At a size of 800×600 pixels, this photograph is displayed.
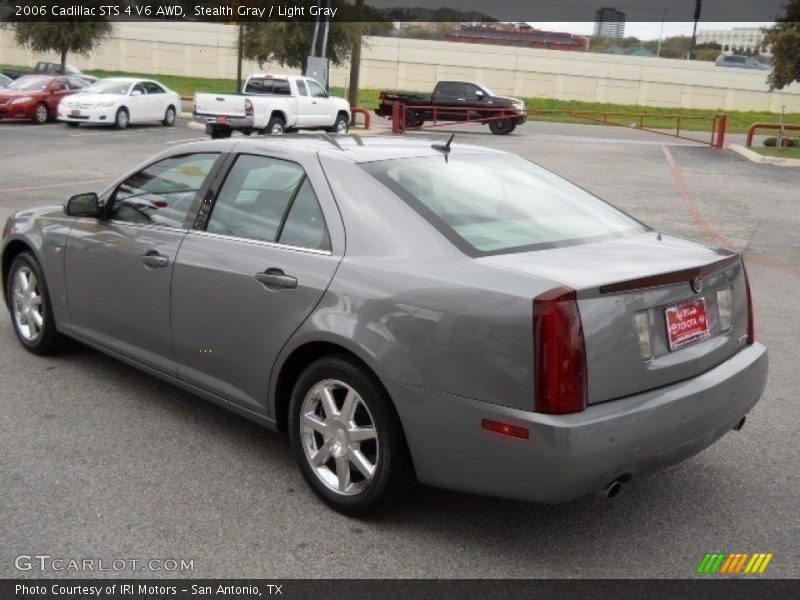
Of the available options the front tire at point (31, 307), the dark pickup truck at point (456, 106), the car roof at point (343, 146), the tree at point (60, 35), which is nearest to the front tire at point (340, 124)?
the dark pickup truck at point (456, 106)

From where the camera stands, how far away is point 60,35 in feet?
137

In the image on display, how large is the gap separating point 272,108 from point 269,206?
22.3 m

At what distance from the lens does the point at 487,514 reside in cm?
396

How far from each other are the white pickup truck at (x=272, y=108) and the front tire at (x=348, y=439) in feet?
70.9

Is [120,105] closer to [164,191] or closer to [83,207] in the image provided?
[83,207]

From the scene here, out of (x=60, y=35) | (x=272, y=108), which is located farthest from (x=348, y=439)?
(x=60, y=35)

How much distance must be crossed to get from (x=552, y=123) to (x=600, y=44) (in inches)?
1756

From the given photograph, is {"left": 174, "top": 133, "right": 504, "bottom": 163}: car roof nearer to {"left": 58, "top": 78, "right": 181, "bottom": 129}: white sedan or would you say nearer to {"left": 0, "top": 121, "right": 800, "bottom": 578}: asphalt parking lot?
{"left": 0, "top": 121, "right": 800, "bottom": 578}: asphalt parking lot

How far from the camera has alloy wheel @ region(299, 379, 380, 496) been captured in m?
3.79

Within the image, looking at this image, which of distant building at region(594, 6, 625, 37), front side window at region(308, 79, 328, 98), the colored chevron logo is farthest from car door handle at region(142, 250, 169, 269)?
distant building at region(594, 6, 625, 37)

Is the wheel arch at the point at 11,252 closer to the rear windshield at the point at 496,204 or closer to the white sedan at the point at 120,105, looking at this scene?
the rear windshield at the point at 496,204

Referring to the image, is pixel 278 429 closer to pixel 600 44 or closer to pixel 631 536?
pixel 631 536

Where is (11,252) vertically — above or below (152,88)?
below

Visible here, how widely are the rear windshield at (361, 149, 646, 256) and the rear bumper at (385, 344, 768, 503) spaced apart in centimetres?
68
